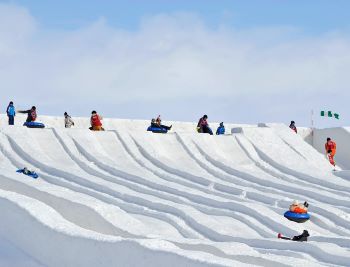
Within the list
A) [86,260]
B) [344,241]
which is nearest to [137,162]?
[344,241]

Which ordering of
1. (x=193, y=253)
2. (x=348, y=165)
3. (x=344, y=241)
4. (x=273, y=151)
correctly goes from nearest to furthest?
(x=193, y=253)
(x=344, y=241)
(x=273, y=151)
(x=348, y=165)

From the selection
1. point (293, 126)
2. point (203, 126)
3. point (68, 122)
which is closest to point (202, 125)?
point (203, 126)

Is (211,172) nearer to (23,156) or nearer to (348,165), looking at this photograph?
(23,156)

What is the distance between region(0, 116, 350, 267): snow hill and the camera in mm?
6750

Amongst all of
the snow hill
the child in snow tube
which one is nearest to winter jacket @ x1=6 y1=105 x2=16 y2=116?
the snow hill

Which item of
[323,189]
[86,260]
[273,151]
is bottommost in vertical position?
[86,260]

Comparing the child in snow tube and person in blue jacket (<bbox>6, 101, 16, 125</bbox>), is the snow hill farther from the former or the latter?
person in blue jacket (<bbox>6, 101, 16, 125</bbox>)

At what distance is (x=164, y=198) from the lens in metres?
13.6

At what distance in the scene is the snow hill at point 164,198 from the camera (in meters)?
6.75

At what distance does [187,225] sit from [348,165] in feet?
46.8

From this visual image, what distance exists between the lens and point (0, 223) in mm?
7758

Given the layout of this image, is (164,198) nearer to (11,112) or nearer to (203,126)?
(11,112)

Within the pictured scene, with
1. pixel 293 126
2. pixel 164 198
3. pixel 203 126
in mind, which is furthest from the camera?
pixel 293 126

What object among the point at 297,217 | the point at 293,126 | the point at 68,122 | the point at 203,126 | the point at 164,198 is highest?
the point at 293,126
